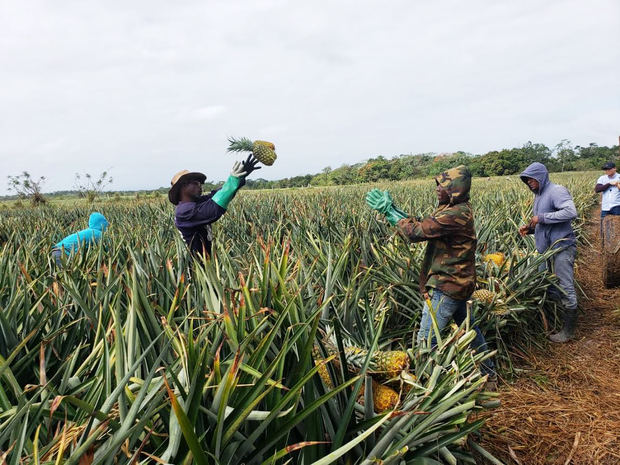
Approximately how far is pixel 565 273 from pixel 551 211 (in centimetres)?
57

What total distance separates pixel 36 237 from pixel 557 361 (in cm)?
536

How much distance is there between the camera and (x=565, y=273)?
10.9ft

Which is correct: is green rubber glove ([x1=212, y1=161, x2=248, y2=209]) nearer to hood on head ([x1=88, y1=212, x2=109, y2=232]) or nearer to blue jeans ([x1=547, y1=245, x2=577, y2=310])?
hood on head ([x1=88, y1=212, x2=109, y2=232])

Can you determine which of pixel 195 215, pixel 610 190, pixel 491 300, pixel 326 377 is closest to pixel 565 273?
pixel 491 300

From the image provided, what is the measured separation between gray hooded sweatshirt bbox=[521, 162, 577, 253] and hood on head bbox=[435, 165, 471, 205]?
1.28m

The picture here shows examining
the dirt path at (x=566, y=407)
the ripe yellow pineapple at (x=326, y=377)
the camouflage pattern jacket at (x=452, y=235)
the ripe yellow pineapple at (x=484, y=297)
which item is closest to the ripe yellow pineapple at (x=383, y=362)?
the ripe yellow pineapple at (x=326, y=377)

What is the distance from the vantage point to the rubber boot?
3.26m

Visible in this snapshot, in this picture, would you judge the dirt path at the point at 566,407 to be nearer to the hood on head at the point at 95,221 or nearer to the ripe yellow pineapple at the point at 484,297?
the ripe yellow pineapple at the point at 484,297

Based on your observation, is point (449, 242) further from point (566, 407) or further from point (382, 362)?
point (566, 407)

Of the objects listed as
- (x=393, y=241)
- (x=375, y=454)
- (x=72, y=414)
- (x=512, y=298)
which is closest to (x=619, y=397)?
(x=512, y=298)

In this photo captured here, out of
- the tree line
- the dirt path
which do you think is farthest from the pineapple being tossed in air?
the tree line

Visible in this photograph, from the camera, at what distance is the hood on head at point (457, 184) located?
232cm

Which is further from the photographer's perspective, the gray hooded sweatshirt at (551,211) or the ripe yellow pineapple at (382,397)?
the gray hooded sweatshirt at (551,211)

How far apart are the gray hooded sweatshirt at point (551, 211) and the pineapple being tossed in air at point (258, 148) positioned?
7.48ft
